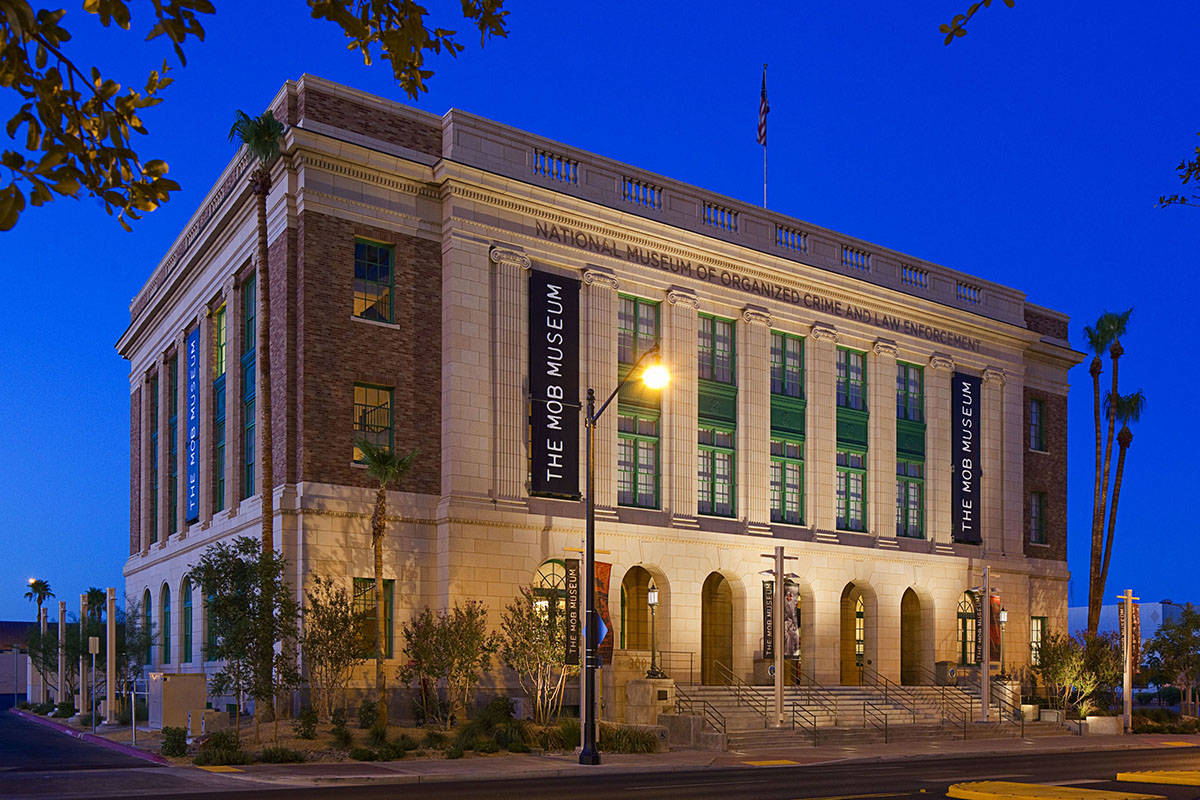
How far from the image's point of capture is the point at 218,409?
45812 mm

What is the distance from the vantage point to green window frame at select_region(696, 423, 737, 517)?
4659 cm

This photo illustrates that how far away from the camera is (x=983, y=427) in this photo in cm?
5653

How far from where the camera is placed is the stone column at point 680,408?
148ft

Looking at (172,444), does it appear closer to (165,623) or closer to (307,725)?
(165,623)

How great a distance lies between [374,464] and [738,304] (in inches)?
684

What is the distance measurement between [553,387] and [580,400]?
1.38m

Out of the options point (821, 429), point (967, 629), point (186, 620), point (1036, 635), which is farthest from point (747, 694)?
point (1036, 635)

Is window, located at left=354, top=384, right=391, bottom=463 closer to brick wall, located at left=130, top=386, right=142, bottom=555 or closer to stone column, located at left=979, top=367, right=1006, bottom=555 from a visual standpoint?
brick wall, located at left=130, top=386, right=142, bottom=555

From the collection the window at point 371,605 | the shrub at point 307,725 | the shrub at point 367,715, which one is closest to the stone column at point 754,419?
the window at point 371,605

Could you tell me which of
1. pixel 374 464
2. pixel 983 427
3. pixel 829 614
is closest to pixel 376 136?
pixel 374 464

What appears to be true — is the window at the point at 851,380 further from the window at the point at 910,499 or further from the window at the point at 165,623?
the window at the point at 165,623

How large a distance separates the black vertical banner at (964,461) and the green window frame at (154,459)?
111 ft

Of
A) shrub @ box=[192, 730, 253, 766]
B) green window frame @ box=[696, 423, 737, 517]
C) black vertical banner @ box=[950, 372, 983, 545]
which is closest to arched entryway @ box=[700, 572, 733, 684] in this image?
green window frame @ box=[696, 423, 737, 517]

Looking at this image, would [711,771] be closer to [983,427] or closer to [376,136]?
[376,136]
